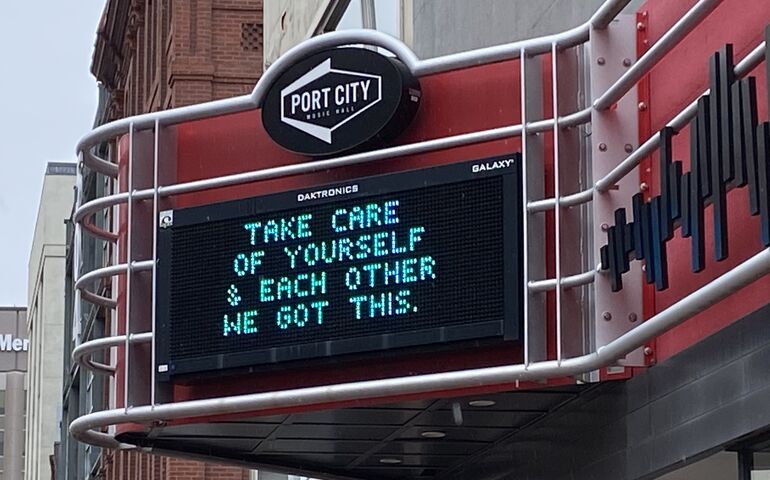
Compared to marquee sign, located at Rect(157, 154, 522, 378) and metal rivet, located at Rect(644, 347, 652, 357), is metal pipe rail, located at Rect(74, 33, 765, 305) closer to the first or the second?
marquee sign, located at Rect(157, 154, 522, 378)

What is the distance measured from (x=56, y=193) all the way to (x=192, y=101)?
66.1m

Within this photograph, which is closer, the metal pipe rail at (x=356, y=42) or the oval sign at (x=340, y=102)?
the metal pipe rail at (x=356, y=42)

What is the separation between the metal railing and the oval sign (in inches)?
4.5

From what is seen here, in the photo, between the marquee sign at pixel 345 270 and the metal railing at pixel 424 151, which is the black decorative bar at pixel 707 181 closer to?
the metal railing at pixel 424 151

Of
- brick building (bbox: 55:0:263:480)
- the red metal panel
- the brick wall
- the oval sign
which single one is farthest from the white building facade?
the red metal panel

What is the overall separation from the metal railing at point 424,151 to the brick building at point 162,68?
39.6 feet

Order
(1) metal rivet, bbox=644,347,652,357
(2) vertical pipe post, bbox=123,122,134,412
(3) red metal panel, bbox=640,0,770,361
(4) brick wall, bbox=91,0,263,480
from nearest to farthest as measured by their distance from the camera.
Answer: (3) red metal panel, bbox=640,0,770,361, (1) metal rivet, bbox=644,347,652,357, (2) vertical pipe post, bbox=123,122,134,412, (4) brick wall, bbox=91,0,263,480

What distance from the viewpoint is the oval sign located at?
44.2ft

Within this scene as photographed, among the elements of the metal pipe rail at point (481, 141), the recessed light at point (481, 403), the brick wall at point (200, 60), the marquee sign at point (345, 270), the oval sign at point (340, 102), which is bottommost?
the recessed light at point (481, 403)

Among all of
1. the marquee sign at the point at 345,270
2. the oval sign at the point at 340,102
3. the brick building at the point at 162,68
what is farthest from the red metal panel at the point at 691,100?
the brick building at the point at 162,68

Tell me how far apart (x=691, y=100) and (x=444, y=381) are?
2.54 metres

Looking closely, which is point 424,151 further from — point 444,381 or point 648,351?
point 648,351

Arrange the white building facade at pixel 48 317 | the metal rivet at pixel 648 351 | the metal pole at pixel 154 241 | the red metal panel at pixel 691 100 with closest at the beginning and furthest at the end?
the red metal panel at pixel 691 100, the metal rivet at pixel 648 351, the metal pole at pixel 154 241, the white building facade at pixel 48 317

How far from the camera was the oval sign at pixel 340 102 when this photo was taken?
13.5 metres
